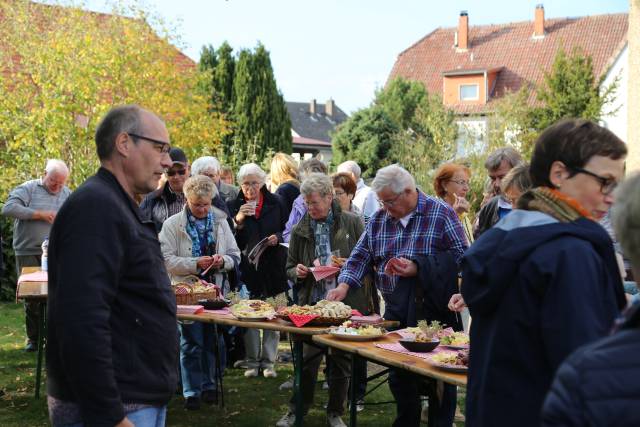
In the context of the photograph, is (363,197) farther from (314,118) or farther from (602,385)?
(314,118)

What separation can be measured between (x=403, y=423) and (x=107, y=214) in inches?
128

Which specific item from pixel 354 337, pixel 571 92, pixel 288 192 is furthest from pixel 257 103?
pixel 354 337

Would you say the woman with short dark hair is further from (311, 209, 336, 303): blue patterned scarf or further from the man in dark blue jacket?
the man in dark blue jacket

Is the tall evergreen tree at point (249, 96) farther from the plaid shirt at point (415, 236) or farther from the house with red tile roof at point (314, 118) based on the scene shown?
the plaid shirt at point (415, 236)

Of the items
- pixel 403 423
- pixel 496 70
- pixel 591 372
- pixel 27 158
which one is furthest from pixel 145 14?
pixel 496 70

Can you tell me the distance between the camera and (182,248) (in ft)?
22.8

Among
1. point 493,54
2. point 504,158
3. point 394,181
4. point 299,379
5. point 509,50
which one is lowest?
point 299,379

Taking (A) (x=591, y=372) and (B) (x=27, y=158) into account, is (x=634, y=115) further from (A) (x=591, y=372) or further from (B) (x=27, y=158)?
(A) (x=591, y=372)

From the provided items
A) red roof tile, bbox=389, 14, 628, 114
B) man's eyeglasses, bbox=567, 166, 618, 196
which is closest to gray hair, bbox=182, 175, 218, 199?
man's eyeglasses, bbox=567, 166, 618, 196

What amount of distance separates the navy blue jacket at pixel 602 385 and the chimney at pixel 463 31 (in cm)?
4816

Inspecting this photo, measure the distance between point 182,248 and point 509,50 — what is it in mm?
42579

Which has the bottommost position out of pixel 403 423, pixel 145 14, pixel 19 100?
pixel 403 423

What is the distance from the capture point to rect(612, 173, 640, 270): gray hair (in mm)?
1617

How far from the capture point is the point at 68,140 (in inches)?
643
